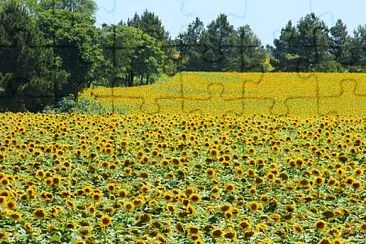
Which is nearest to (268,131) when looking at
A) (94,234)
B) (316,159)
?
(316,159)

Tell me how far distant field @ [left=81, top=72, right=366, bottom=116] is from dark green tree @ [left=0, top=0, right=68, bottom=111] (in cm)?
181

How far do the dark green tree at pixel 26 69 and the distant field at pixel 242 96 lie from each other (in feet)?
5.94

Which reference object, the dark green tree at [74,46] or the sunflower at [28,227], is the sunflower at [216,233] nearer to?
the sunflower at [28,227]

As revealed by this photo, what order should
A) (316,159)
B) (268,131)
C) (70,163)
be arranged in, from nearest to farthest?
(70,163) < (316,159) < (268,131)

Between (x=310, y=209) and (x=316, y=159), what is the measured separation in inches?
116

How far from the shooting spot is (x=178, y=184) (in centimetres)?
822

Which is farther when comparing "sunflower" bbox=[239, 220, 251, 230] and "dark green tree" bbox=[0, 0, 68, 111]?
"dark green tree" bbox=[0, 0, 68, 111]

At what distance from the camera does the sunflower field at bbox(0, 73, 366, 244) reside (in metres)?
6.14

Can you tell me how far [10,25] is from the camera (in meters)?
28.3

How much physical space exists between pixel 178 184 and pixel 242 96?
1971 centimetres

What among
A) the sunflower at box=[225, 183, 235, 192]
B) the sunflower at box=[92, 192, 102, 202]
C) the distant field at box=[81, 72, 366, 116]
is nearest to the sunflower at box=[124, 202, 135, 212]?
the sunflower at box=[92, 192, 102, 202]

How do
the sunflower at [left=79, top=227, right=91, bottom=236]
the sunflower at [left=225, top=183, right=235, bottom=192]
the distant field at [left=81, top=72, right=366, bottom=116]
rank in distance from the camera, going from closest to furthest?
the sunflower at [left=79, top=227, right=91, bottom=236]
the sunflower at [left=225, top=183, right=235, bottom=192]
the distant field at [left=81, top=72, right=366, bottom=116]

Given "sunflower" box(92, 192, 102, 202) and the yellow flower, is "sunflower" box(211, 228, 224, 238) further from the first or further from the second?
"sunflower" box(92, 192, 102, 202)

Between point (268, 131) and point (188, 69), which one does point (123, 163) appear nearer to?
point (268, 131)
